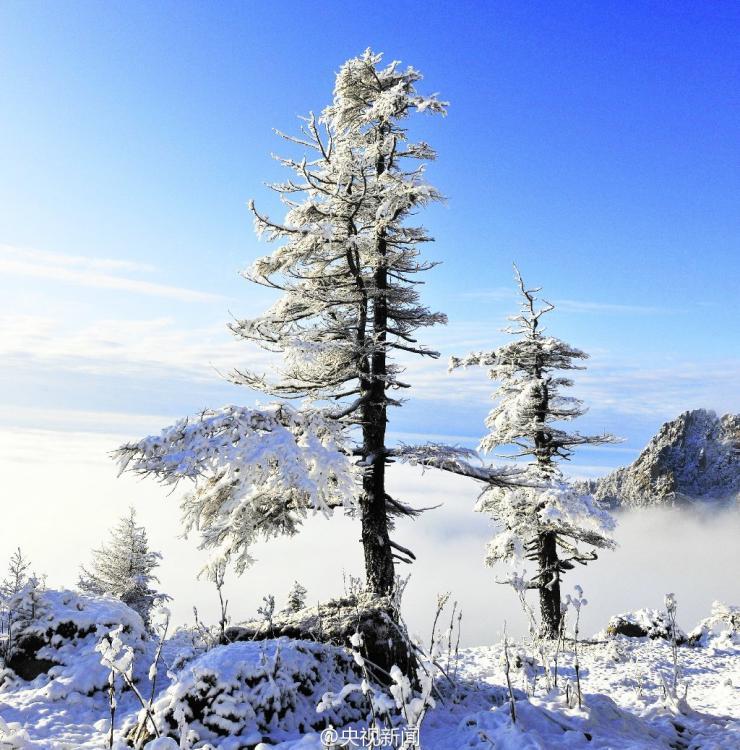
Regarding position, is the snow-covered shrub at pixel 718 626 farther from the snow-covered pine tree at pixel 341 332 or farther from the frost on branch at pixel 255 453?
the frost on branch at pixel 255 453

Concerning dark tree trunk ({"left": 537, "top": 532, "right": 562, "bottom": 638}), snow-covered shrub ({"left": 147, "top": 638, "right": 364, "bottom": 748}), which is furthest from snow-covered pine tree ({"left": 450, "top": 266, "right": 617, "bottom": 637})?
snow-covered shrub ({"left": 147, "top": 638, "right": 364, "bottom": 748})

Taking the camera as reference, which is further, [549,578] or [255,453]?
[549,578]

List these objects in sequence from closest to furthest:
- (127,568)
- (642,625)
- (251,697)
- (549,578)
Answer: (251,697) → (642,625) → (549,578) → (127,568)

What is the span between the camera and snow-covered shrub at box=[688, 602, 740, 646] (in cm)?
1498

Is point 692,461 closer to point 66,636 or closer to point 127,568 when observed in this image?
point 127,568

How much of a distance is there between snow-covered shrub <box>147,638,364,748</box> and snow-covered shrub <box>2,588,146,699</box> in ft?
8.57

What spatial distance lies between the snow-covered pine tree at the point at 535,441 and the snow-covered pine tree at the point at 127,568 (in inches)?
560

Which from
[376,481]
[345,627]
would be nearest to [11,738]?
Answer: [345,627]

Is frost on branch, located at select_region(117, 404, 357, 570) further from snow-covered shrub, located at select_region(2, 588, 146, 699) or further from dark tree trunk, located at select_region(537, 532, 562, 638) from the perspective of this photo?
dark tree trunk, located at select_region(537, 532, 562, 638)

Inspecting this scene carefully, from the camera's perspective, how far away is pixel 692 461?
284 ft

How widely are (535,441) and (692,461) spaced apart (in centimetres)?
8553

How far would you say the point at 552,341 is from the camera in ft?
55.5

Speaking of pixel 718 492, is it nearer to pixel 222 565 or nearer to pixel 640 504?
pixel 640 504

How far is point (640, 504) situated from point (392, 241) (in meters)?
99.4
